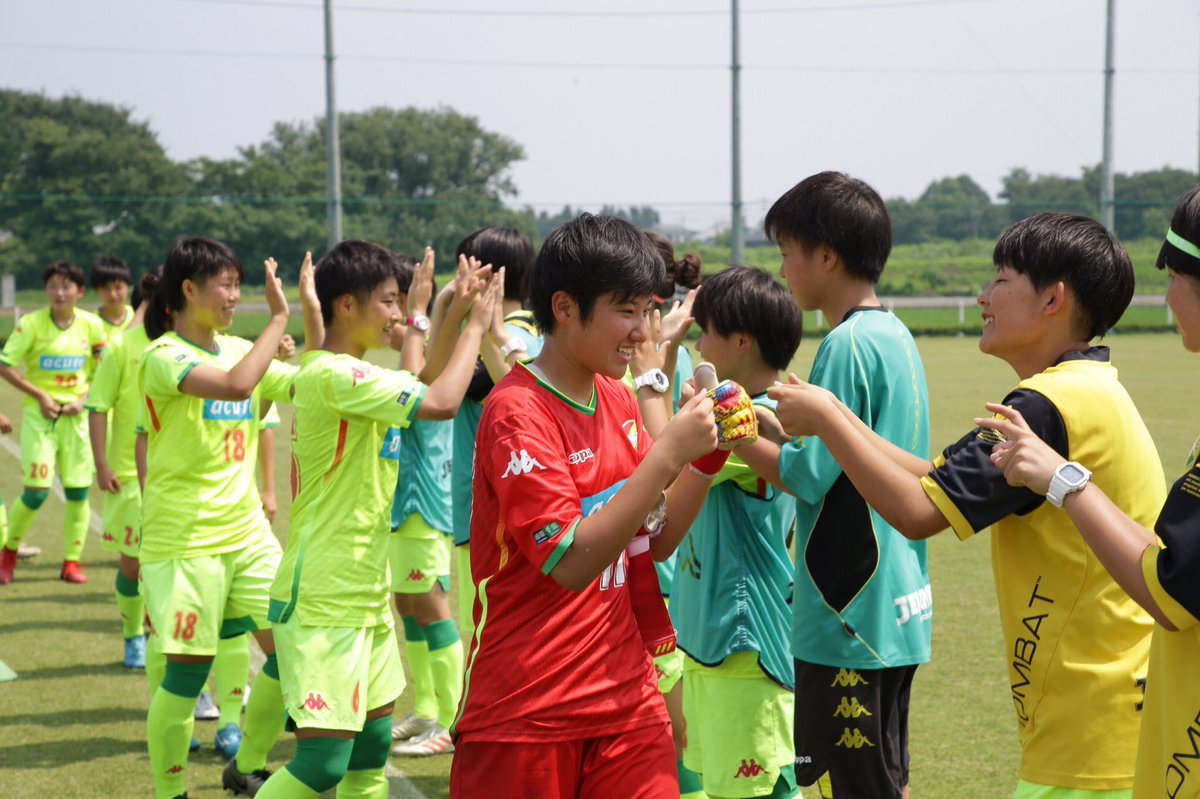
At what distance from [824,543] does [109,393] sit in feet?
19.5

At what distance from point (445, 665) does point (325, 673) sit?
65.6 inches

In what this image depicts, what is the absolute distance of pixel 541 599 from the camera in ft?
8.98

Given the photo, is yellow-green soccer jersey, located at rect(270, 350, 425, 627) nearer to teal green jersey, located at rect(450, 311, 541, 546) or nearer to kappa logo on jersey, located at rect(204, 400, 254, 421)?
kappa logo on jersey, located at rect(204, 400, 254, 421)

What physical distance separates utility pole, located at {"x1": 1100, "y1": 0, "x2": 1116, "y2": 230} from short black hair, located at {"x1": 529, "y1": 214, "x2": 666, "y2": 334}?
2522 cm

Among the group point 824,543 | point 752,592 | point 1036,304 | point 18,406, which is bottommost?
point 18,406

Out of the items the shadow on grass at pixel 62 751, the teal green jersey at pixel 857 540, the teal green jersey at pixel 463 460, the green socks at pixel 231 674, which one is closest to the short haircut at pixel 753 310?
the teal green jersey at pixel 857 540

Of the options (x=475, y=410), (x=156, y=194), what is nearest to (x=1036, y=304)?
(x=475, y=410)

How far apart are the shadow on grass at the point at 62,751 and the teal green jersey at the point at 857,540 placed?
3673 millimetres

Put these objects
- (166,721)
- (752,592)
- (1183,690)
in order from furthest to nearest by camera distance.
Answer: (166,721)
(752,592)
(1183,690)

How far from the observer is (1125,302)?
9.51 ft

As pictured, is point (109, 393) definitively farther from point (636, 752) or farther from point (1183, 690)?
point (1183, 690)

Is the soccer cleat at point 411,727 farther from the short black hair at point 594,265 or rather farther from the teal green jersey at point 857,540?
the short black hair at point 594,265

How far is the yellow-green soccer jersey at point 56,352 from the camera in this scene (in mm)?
9867

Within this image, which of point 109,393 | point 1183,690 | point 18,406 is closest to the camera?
point 1183,690
